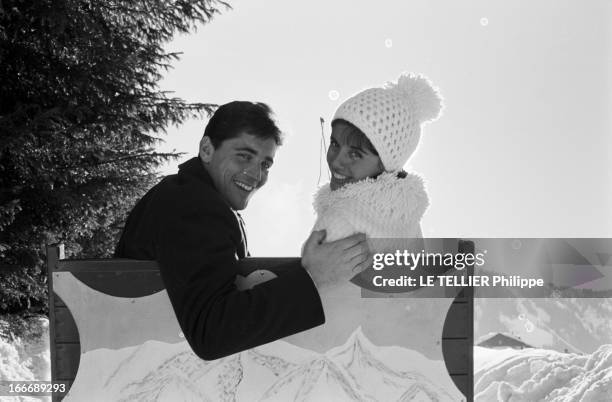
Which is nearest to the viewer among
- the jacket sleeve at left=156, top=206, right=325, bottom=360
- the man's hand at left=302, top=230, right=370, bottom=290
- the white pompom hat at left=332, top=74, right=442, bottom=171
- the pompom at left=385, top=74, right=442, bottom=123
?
the jacket sleeve at left=156, top=206, right=325, bottom=360

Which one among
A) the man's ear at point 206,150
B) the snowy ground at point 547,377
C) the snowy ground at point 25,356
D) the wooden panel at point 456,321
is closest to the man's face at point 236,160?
the man's ear at point 206,150

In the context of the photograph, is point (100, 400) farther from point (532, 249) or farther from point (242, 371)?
point (532, 249)

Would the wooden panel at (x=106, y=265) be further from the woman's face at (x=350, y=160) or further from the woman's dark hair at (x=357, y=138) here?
the woman's dark hair at (x=357, y=138)

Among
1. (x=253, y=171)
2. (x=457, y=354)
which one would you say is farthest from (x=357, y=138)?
(x=457, y=354)

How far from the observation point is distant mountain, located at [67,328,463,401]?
2061mm

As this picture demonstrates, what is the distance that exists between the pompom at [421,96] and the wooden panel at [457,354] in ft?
3.19

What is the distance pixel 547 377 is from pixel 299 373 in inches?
121

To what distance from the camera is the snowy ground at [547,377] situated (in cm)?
421

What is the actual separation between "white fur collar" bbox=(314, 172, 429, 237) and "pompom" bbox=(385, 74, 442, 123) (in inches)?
15.0

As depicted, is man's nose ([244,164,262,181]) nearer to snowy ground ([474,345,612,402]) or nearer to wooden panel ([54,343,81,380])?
wooden panel ([54,343,81,380])

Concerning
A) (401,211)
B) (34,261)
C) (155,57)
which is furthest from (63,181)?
(401,211)

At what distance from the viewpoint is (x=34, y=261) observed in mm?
6477

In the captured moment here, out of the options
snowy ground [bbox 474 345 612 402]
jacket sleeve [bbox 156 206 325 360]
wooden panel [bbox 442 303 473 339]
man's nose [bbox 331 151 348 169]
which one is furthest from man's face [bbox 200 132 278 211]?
snowy ground [bbox 474 345 612 402]

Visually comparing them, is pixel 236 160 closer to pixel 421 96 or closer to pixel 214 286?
pixel 214 286
